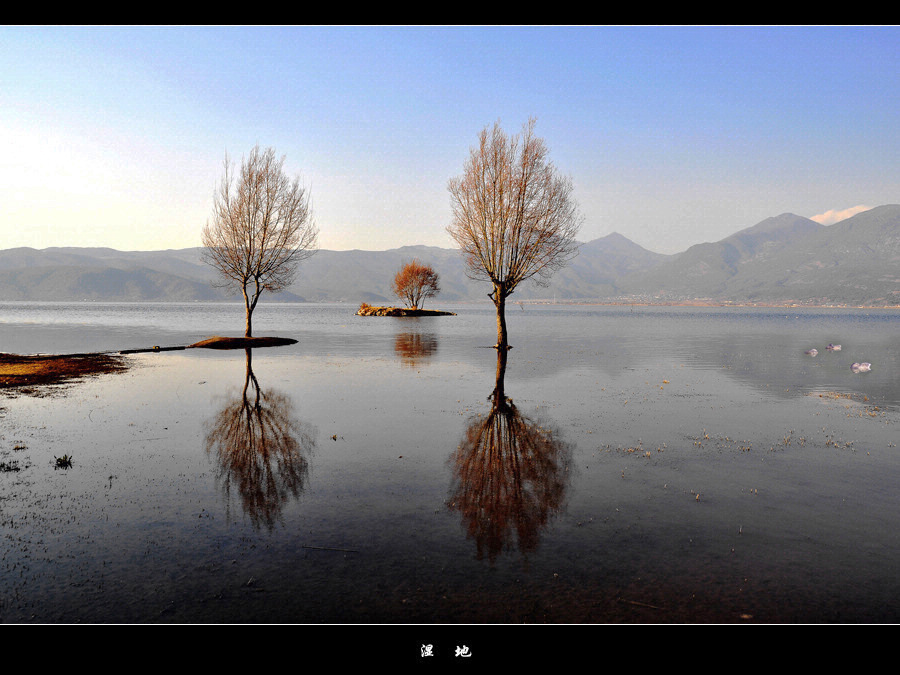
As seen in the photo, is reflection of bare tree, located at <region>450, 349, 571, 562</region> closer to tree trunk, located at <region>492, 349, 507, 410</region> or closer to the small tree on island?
tree trunk, located at <region>492, 349, 507, 410</region>

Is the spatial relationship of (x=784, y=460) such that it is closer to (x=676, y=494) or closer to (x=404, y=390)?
(x=676, y=494)

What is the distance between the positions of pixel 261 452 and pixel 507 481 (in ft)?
17.7

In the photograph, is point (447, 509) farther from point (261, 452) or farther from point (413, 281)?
point (413, 281)

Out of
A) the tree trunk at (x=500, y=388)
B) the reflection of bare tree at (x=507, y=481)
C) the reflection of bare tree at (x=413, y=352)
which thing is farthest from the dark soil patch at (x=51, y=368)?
the reflection of bare tree at (x=507, y=481)

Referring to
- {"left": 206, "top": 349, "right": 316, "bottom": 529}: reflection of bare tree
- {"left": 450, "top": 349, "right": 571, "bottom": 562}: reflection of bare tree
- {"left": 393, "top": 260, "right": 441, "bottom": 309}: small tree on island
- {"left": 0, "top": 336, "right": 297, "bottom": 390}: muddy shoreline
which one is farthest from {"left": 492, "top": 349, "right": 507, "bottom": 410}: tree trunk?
{"left": 393, "top": 260, "right": 441, "bottom": 309}: small tree on island

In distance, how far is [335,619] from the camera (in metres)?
5.27

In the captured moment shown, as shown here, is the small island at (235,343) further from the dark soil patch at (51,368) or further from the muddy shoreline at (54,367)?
the dark soil patch at (51,368)

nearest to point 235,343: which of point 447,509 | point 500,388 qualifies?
point 500,388

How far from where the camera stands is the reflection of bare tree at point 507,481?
7.50 m

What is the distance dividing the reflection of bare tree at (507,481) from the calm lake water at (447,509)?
0.20ft

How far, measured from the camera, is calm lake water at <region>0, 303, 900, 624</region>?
5684mm

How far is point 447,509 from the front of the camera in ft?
27.3

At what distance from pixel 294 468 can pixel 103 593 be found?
4795 millimetres

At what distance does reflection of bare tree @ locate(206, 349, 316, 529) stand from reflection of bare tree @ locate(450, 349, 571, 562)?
291 centimetres
